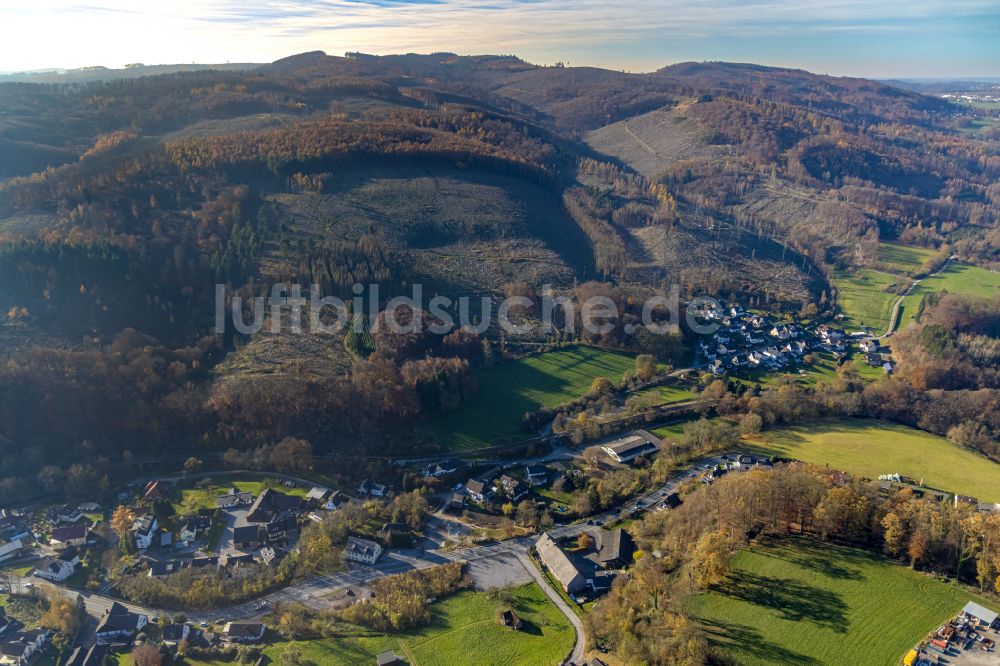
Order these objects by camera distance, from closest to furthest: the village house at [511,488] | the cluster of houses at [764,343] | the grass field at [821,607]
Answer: the grass field at [821,607] < the village house at [511,488] < the cluster of houses at [764,343]

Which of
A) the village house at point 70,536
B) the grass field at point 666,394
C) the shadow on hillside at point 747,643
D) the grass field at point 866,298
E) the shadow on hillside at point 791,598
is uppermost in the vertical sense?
the grass field at point 866,298

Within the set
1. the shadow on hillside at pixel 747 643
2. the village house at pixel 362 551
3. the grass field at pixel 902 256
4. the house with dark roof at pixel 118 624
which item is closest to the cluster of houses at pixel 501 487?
the village house at pixel 362 551

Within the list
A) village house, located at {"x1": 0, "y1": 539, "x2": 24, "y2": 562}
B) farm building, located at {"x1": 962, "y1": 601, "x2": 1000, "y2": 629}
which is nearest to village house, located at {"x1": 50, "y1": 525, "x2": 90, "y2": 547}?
village house, located at {"x1": 0, "y1": 539, "x2": 24, "y2": 562}

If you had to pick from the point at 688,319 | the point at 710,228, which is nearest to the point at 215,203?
the point at 688,319

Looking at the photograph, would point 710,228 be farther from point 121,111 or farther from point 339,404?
point 121,111

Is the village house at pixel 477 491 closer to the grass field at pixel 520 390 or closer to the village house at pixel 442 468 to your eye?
the village house at pixel 442 468

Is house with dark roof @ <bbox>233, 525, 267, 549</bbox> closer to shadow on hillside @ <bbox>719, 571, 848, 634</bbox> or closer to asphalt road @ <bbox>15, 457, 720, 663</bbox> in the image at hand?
asphalt road @ <bbox>15, 457, 720, 663</bbox>
